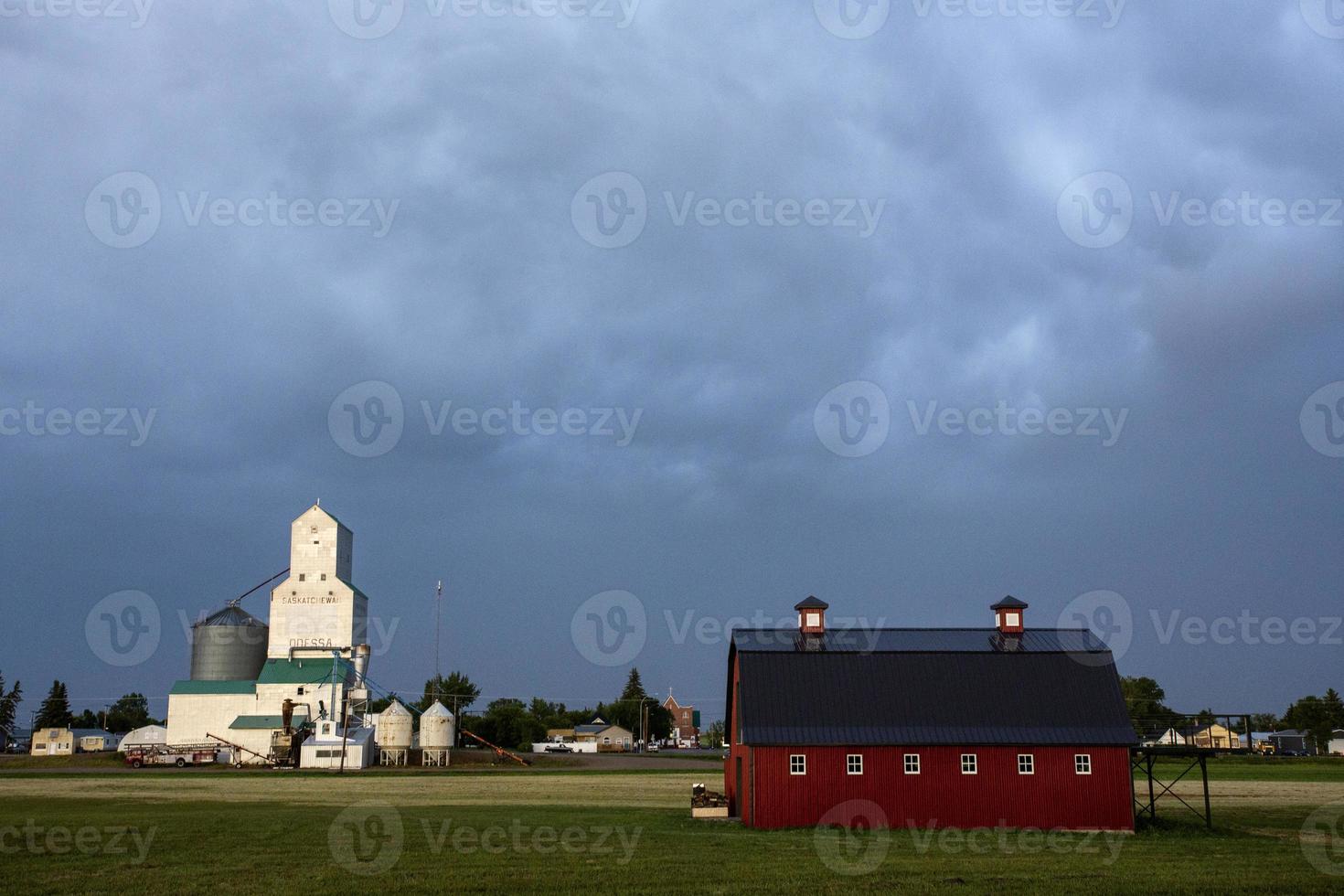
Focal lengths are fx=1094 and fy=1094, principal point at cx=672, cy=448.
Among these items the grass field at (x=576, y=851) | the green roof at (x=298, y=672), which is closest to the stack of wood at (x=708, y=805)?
the grass field at (x=576, y=851)

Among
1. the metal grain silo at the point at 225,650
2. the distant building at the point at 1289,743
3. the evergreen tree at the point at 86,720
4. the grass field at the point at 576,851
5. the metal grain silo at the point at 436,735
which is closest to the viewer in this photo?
the grass field at the point at 576,851

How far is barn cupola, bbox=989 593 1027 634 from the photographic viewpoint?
4331 centimetres

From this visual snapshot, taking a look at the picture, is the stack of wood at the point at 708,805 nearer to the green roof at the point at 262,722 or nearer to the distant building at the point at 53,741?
the green roof at the point at 262,722

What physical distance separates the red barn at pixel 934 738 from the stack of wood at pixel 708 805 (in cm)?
82

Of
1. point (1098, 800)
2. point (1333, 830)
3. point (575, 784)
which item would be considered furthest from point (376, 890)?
point (575, 784)

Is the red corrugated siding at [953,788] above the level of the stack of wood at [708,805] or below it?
above

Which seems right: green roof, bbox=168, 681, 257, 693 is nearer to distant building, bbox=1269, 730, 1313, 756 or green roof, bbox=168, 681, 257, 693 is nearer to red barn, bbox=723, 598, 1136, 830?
red barn, bbox=723, 598, 1136, 830

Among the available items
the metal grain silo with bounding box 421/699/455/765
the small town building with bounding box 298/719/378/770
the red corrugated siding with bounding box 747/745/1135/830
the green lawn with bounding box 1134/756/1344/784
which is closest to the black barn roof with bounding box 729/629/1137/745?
the red corrugated siding with bounding box 747/745/1135/830

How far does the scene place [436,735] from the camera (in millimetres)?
92438

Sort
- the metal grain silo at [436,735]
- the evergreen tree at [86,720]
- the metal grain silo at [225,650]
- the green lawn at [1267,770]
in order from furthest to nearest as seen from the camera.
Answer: the evergreen tree at [86,720], the metal grain silo at [225,650], the metal grain silo at [436,735], the green lawn at [1267,770]

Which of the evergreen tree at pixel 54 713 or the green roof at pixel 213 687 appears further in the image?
the evergreen tree at pixel 54 713

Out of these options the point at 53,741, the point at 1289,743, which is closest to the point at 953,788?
the point at 1289,743

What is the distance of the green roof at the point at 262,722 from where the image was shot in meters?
91.9

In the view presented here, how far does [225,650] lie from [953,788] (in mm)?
85772
